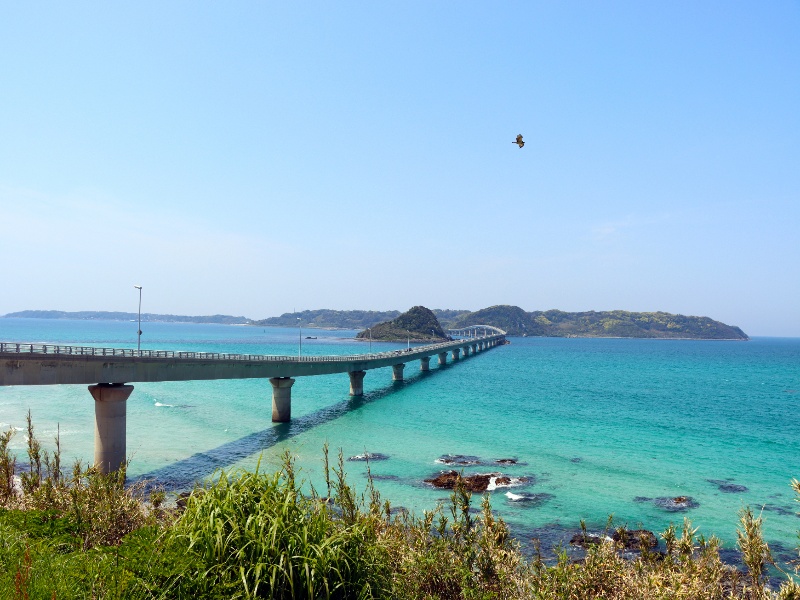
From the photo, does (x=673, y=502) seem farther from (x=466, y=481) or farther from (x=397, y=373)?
(x=397, y=373)

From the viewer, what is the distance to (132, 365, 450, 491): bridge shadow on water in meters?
33.3

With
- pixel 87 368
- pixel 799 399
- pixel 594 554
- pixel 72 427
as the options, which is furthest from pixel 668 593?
pixel 799 399

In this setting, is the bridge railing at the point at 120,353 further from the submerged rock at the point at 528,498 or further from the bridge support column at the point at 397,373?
the bridge support column at the point at 397,373

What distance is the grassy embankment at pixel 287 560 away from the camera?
314 inches

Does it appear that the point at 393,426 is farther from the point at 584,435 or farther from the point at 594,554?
the point at 594,554

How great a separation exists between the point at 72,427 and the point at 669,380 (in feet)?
342

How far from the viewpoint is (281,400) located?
2239 inches

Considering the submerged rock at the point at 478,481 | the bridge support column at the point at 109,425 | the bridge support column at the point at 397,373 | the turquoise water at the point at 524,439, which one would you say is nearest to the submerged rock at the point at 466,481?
the submerged rock at the point at 478,481

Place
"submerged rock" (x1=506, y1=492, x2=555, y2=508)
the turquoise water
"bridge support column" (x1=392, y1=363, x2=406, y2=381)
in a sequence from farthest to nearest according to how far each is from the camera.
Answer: "bridge support column" (x1=392, y1=363, x2=406, y2=381)
the turquoise water
"submerged rock" (x1=506, y1=492, x2=555, y2=508)

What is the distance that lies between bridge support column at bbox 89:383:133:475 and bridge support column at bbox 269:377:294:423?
21255mm

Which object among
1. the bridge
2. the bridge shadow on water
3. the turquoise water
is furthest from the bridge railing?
the turquoise water

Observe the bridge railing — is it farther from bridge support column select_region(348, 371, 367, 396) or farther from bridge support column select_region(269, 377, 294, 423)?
bridge support column select_region(348, 371, 367, 396)

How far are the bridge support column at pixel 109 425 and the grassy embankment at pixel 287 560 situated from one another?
24903mm

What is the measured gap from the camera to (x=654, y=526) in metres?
26.7
